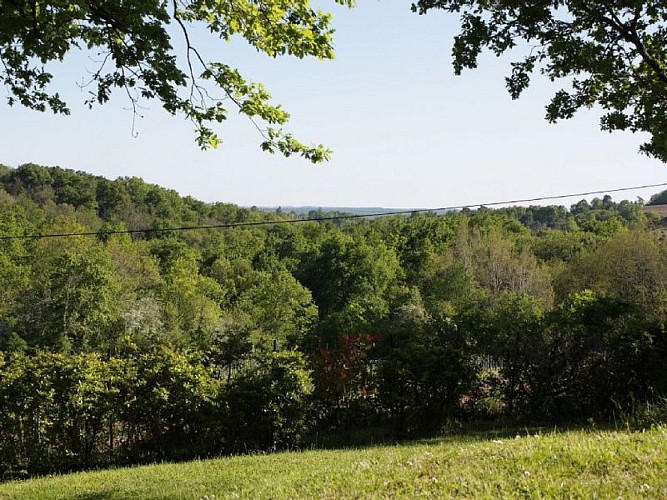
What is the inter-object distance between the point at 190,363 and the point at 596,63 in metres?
8.06

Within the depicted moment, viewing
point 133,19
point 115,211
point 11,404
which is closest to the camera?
point 133,19

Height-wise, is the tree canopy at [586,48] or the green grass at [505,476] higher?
the tree canopy at [586,48]

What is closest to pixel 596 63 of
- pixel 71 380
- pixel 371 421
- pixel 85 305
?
pixel 371 421

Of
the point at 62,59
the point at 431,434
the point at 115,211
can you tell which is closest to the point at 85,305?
the point at 431,434

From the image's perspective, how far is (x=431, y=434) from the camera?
10.2 m

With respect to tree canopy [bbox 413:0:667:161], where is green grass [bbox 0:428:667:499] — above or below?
below

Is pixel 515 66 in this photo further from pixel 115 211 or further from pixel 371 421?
pixel 115 211

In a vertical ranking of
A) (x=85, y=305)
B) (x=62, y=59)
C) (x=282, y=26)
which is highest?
(x=282, y=26)

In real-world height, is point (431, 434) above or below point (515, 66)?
below

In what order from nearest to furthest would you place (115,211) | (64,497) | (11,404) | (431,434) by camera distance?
1. (64,497)
2. (11,404)
3. (431,434)
4. (115,211)

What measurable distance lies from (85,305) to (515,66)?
102 feet

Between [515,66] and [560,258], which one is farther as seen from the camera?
[560,258]

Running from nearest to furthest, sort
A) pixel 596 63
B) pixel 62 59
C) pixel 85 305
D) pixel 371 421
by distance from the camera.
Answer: pixel 62 59, pixel 596 63, pixel 371 421, pixel 85 305

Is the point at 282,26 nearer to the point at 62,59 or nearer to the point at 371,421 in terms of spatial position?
the point at 62,59
